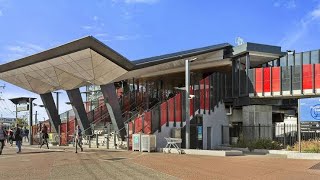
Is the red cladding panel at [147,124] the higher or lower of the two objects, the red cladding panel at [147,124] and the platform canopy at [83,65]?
the lower

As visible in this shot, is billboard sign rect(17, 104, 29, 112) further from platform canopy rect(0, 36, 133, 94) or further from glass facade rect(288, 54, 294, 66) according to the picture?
glass facade rect(288, 54, 294, 66)

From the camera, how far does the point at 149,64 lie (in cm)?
2983

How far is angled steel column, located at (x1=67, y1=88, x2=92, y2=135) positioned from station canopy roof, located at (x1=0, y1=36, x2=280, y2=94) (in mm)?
799

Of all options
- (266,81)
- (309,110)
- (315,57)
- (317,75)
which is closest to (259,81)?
(266,81)

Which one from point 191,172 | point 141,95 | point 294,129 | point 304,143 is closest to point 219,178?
point 191,172

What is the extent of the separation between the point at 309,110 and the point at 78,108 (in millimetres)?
19429

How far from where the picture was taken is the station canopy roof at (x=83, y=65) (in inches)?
997

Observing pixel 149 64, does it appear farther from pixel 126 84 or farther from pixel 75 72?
pixel 126 84

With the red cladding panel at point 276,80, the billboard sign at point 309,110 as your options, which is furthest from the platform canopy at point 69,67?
the billboard sign at point 309,110

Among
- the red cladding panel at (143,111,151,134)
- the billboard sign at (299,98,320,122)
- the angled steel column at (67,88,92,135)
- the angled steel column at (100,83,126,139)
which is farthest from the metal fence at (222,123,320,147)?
the angled steel column at (67,88,92,135)

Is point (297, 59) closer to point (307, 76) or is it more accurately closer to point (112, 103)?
point (307, 76)

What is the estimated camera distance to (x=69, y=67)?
93.6ft

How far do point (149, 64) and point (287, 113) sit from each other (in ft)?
50.8

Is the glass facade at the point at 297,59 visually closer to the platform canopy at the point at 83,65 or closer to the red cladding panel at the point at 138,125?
the platform canopy at the point at 83,65
